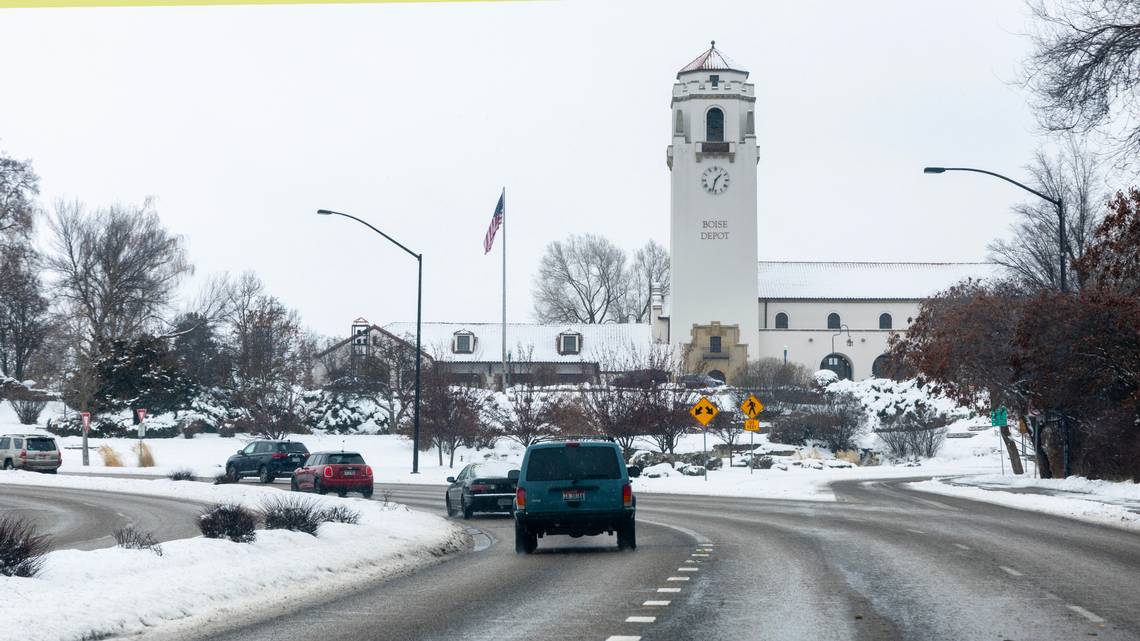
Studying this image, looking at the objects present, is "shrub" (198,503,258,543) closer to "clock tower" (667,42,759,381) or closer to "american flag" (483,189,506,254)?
"american flag" (483,189,506,254)

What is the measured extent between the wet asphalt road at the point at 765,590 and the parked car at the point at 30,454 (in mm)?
34439

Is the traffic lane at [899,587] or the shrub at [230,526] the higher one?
the shrub at [230,526]

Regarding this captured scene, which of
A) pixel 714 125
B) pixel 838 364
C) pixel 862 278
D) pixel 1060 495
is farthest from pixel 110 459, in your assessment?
pixel 862 278

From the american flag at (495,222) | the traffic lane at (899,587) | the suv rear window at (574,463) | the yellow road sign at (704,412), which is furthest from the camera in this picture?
the american flag at (495,222)

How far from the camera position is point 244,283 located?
340ft

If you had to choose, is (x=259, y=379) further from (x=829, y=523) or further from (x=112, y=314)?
(x=829, y=523)

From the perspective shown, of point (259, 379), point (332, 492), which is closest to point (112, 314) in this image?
point (259, 379)

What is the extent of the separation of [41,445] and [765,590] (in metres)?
46.8

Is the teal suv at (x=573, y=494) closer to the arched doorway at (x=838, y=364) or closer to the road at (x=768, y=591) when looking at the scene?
the road at (x=768, y=591)

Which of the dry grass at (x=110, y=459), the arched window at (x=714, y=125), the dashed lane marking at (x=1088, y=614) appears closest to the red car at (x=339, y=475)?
the dry grass at (x=110, y=459)

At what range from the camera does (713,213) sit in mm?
107875

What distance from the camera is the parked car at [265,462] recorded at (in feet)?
156

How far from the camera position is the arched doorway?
114 m

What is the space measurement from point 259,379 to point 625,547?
2334 inches
